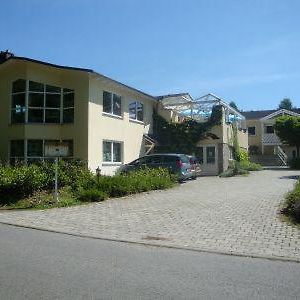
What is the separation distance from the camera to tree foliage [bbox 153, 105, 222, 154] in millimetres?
31141

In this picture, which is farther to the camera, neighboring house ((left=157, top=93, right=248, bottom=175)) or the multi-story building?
neighboring house ((left=157, top=93, right=248, bottom=175))

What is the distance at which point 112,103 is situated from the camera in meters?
26.3

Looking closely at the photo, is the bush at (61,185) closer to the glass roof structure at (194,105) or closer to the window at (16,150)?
the window at (16,150)

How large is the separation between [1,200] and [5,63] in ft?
34.3

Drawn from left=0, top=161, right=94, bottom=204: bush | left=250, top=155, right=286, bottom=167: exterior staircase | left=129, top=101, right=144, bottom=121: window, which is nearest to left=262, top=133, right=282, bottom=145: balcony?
left=250, top=155, right=286, bottom=167: exterior staircase

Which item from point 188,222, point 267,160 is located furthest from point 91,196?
point 267,160

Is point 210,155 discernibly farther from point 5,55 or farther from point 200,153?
point 5,55

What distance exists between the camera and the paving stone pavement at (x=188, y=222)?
9.32 m

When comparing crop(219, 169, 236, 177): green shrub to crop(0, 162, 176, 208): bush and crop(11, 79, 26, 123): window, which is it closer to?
crop(0, 162, 176, 208): bush

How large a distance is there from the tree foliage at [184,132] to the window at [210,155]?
89 centimetres

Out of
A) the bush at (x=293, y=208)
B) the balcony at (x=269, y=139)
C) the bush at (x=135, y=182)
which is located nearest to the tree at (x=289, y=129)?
the balcony at (x=269, y=139)

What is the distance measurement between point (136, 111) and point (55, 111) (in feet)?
20.0

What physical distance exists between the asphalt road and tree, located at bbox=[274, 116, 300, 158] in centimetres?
3643

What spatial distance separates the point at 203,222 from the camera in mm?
11875
